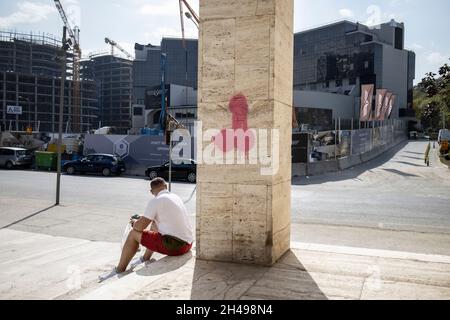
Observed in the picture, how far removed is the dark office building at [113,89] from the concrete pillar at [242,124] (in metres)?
130

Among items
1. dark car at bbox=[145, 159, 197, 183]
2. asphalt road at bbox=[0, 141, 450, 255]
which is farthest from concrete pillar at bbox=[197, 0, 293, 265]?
dark car at bbox=[145, 159, 197, 183]

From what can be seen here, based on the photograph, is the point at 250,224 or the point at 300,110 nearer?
the point at 250,224

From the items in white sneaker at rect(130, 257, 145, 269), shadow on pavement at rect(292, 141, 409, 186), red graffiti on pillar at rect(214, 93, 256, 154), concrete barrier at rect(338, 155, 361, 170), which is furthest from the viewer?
concrete barrier at rect(338, 155, 361, 170)

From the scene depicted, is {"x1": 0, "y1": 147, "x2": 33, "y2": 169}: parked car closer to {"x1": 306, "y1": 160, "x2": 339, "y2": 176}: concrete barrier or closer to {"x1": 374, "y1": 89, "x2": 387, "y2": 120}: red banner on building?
{"x1": 306, "y1": 160, "x2": 339, "y2": 176}: concrete barrier

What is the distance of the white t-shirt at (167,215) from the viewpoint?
5469mm

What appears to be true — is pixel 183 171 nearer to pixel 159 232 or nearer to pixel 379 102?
pixel 159 232

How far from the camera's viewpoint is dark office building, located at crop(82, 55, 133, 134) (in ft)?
431

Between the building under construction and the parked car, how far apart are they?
73695 mm

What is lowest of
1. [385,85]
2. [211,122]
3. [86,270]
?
[86,270]

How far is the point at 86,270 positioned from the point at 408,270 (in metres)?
4.68

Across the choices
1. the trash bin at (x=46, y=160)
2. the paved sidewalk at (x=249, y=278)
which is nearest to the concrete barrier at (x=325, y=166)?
the paved sidewalk at (x=249, y=278)

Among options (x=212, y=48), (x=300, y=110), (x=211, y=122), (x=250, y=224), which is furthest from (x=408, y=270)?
(x=300, y=110)

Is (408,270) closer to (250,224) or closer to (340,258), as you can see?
(340,258)
